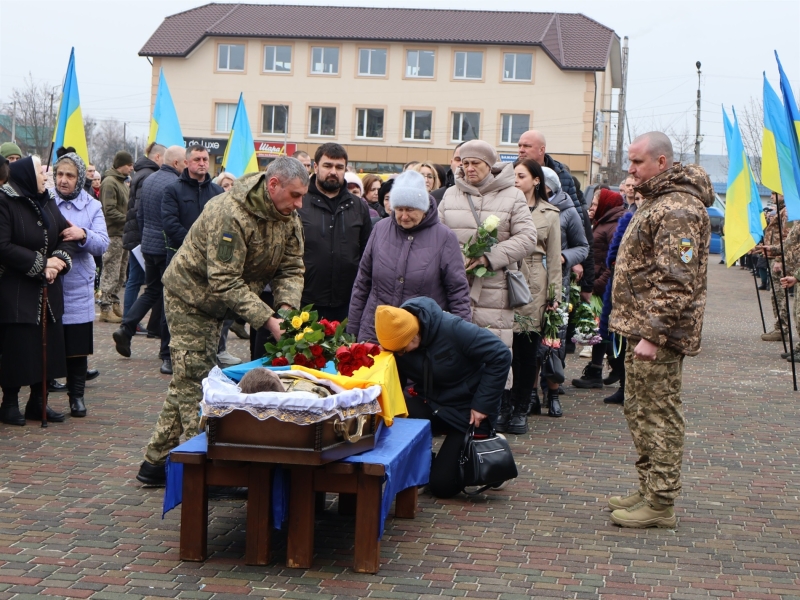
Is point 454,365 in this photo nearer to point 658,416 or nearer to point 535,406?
point 658,416

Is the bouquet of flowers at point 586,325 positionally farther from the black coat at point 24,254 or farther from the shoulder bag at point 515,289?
the black coat at point 24,254

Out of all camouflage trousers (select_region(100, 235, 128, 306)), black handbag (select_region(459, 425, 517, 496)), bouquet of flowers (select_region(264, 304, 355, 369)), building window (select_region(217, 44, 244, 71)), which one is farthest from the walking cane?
building window (select_region(217, 44, 244, 71))

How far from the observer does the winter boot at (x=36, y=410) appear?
8523 mm

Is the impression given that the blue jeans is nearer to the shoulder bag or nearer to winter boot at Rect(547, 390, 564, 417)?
winter boot at Rect(547, 390, 564, 417)

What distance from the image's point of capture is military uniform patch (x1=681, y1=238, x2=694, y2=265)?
19.2 feet

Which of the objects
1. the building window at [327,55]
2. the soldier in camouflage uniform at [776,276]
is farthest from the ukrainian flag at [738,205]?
the building window at [327,55]

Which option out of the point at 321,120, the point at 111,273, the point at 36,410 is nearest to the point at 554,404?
the point at 36,410

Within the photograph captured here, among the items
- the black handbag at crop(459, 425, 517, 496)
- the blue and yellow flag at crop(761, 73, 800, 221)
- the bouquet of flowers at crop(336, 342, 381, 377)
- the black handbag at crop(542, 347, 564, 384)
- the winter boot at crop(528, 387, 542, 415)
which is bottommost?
the winter boot at crop(528, 387, 542, 415)

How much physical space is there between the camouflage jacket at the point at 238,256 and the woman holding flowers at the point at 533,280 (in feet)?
9.37

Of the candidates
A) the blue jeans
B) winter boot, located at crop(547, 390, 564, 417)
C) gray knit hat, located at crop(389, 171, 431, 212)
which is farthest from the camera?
the blue jeans

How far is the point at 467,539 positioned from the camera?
19.5 feet

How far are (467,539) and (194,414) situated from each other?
1.79 meters

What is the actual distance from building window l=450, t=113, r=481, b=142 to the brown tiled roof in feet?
12.6

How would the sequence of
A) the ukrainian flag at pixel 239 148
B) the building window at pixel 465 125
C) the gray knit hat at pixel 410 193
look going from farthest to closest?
the building window at pixel 465 125, the ukrainian flag at pixel 239 148, the gray knit hat at pixel 410 193
